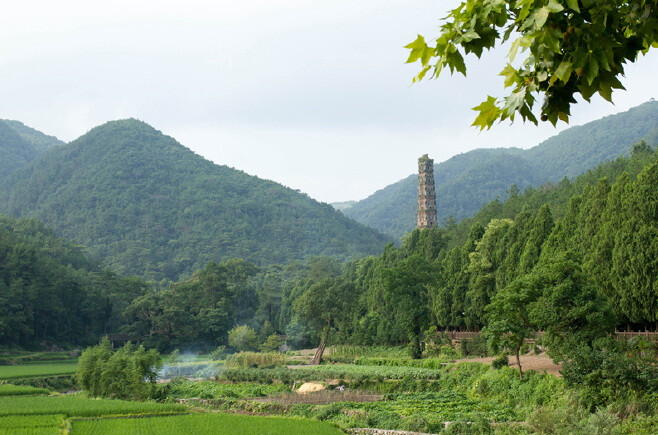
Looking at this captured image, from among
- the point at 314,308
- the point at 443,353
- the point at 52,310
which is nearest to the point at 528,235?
the point at 443,353

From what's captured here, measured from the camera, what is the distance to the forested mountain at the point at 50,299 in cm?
5678

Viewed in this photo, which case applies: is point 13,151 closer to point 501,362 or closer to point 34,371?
point 34,371

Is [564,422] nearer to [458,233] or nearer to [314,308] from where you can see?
[314,308]

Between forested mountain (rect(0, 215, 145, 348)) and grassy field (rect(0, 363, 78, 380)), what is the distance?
21.8 ft

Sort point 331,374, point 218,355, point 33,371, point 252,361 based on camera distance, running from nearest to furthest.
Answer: point 331,374 → point 33,371 → point 252,361 → point 218,355

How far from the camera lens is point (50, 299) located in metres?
61.2

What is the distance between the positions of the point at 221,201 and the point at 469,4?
5350 inches

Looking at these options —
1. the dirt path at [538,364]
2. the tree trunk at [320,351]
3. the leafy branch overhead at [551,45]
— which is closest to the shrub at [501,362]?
the dirt path at [538,364]

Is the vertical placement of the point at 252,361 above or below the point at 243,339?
below

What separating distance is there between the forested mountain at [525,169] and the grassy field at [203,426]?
13083 cm

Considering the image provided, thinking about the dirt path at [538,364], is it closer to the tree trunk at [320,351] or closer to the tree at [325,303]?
the tree trunk at [320,351]

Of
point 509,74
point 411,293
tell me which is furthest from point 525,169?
point 509,74

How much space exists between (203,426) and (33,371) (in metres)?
26.6

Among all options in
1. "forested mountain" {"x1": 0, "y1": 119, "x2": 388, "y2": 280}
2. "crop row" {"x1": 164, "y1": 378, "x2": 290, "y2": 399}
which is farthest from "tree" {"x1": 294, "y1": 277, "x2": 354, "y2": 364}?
"forested mountain" {"x1": 0, "y1": 119, "x2": 388, "y2": 280}
